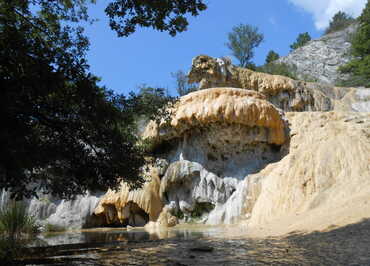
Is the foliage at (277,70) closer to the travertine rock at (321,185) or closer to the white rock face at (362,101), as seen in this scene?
the white rock face at (362,101)

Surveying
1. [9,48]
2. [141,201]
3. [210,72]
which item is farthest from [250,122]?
[9,48]

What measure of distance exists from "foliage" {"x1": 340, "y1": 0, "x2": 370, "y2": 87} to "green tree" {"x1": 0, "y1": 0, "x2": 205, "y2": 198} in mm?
39175

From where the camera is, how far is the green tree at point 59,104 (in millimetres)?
5066

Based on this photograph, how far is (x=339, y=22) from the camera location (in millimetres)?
74625

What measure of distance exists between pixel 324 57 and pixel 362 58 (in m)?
14.0

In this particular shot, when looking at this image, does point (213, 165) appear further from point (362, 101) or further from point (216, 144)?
point (362, 101)

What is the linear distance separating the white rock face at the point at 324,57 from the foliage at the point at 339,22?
23.4ft

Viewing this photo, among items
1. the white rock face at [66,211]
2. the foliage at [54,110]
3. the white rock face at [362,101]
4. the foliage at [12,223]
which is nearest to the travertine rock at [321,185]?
the foliage at [54,110]

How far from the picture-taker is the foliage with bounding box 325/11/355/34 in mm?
71838

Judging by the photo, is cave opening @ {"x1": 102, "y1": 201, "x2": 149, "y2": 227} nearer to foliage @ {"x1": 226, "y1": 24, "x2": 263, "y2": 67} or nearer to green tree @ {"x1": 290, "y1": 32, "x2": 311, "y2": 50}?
foliage @ {"x1": 226, "y1": 24, "x2": 263, "y2": 67}

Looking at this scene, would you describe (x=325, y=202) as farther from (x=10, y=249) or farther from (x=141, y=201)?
(x=141, y=201)

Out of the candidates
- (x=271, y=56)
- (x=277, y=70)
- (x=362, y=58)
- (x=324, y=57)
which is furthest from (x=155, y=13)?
(x=271, y=56)

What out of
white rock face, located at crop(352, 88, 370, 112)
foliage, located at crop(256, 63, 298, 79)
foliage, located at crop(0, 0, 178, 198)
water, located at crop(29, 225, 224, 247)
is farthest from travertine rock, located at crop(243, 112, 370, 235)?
foliage, located at crop(256, 63, 298, 79)

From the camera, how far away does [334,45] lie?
5981 centimetres
